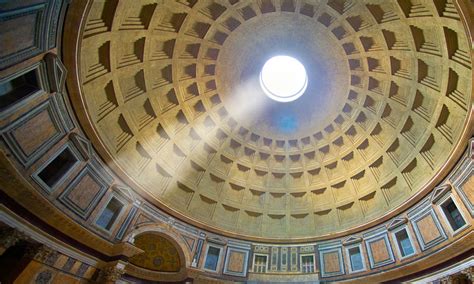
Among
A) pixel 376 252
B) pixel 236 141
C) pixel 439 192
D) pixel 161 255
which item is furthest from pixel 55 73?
pixel 376 252

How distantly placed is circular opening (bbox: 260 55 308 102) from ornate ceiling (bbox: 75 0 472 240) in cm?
83

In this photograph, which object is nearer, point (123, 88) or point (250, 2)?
point (123, 88)

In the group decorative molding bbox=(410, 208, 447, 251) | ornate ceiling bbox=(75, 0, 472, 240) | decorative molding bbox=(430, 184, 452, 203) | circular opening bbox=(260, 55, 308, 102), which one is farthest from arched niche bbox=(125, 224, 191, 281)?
decorative molding bbox=(430, 184, 452, 203)

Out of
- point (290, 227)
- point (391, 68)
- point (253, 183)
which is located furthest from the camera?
point (253, 183)

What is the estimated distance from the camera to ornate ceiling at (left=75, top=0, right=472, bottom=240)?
15133 mm

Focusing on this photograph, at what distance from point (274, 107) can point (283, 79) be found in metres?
3.72

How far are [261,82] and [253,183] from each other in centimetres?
899

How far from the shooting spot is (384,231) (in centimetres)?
1816

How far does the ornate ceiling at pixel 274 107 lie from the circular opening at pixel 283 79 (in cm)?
83

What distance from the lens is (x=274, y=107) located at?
2422 cm

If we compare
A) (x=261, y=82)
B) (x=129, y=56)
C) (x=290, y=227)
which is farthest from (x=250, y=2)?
(x=290, y=227)

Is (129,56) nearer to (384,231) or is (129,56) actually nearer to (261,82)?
(261,82)

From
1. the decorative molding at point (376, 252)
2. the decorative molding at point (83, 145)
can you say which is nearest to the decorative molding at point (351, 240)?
the decorative molding at point (376, 252)

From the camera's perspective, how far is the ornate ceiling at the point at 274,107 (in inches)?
596
